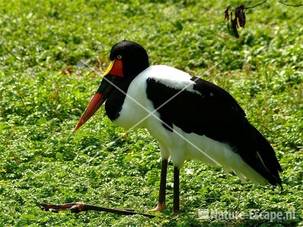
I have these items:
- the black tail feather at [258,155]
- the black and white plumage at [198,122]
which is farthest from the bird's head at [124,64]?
the black tail feather at [258,155]

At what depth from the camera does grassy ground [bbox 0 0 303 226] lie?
304 inches

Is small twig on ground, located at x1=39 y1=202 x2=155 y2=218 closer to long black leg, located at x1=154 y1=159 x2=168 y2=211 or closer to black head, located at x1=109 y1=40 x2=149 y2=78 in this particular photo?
long black leg, located at x1=154 y1=159 x2=168 y2=211

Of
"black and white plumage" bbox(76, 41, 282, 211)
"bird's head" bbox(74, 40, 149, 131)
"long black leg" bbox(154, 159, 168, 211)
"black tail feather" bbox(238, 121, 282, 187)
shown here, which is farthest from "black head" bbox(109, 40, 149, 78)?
"black tail feather" bbox(238, 121, 282, 187)

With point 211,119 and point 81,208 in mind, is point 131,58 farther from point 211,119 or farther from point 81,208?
point 81,208

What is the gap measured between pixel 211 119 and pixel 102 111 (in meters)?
2.39

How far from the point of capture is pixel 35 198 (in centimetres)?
767

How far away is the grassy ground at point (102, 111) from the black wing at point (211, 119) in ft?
1.28

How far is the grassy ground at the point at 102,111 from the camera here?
7.72m

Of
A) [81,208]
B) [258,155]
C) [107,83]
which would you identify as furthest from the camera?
[107,83]

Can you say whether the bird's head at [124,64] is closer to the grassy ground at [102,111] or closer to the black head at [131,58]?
the black head at [131,58]

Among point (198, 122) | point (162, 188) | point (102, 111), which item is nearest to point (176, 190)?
point (162, 188)

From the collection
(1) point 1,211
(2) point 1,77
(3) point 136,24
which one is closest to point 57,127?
(2) point 1,77

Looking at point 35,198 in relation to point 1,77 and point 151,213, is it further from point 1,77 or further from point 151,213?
point 1,77

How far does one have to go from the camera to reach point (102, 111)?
9.59m
